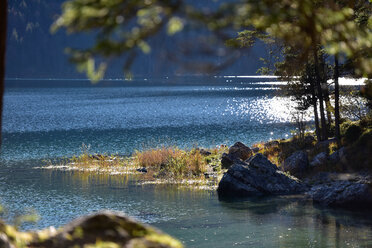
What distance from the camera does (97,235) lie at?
8.38 metres

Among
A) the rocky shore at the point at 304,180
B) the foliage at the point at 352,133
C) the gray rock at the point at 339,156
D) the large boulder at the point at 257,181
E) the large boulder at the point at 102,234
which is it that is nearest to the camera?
the large boulder at the point at 102,234

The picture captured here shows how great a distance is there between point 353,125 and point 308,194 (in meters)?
7.40

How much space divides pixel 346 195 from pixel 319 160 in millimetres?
6920

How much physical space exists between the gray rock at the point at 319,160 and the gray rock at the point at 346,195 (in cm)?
544

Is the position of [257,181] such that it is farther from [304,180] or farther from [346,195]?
[346,195]

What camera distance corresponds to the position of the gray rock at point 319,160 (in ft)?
98.3

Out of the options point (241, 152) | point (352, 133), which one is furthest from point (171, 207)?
point (352, 133)

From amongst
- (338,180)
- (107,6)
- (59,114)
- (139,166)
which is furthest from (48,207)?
(59,114)

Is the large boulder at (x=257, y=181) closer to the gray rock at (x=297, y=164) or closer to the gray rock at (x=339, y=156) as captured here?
the gray rock at (x=297, y=164)

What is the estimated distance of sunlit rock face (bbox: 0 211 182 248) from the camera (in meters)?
8.10

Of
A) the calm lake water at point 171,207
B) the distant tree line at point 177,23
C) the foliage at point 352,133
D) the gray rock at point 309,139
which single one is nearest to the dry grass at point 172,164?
the calm lake water at point 171,207

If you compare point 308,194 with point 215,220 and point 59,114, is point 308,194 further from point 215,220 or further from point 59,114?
point 59,114

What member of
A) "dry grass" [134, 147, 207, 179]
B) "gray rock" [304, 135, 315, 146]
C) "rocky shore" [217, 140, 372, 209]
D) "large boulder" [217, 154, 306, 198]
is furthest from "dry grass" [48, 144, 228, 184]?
"gray rock" [304, 135, 315, 146]

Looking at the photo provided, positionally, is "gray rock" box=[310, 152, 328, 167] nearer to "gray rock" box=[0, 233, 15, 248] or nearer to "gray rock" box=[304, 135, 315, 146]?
"gray rock" box=[304, 135, 315, 146]
